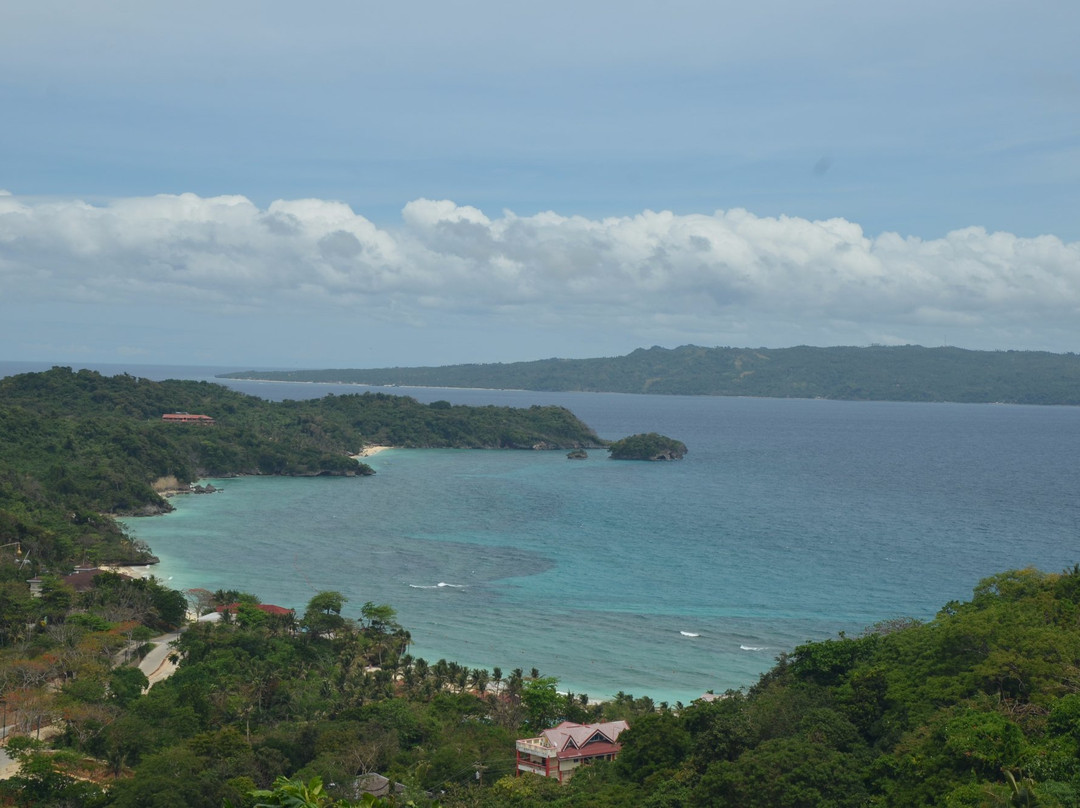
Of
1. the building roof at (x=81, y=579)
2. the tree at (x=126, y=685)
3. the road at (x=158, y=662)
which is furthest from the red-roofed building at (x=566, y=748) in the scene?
the building roof at (x=81, y=579)

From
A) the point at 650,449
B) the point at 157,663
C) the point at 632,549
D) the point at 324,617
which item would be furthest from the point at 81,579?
the point at 650,449

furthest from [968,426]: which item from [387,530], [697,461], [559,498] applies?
[387,530]

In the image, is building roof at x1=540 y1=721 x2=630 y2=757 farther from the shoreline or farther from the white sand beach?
the white sand beach

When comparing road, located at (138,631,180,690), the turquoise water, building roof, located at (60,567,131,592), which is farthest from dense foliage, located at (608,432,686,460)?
road, located at (138,631,180,690)

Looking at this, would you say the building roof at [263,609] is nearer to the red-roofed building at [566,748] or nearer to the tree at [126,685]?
the tree at [126,685]

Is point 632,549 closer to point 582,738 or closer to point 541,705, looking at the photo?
point 541,705

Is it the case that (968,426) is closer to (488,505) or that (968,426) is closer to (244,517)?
(488,505)

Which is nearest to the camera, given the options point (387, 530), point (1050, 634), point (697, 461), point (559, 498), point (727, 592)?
point (1050, 634)
